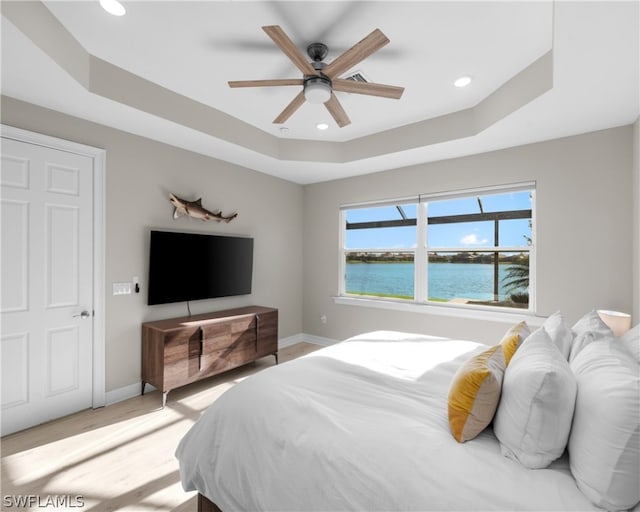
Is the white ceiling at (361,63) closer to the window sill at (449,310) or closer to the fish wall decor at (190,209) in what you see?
the fish wall decor at (190,209)

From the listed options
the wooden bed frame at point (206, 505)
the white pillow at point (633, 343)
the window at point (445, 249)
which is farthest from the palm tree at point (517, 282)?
the wooden bed frame at point (206, 505)

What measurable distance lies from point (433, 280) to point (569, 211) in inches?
61.5

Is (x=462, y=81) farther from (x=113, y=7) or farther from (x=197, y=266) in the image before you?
(x=197, y=266)

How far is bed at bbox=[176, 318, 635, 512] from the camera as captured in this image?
979 mm

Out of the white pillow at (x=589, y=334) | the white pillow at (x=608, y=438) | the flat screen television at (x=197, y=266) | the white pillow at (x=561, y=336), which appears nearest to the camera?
the white pillow at (x=608, y=438)

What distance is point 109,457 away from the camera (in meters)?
2.15

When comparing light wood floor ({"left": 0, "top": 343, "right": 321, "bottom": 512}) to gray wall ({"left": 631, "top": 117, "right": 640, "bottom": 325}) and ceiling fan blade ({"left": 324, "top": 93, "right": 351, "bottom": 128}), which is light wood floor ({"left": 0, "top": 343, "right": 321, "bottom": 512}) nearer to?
ceiling fan blade ({"left": 324, "top": 93, "right": 351, "bottom": 128})

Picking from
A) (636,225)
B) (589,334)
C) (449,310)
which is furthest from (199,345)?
(636,225)

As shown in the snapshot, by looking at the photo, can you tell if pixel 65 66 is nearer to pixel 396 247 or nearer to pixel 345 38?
pixel 345 38

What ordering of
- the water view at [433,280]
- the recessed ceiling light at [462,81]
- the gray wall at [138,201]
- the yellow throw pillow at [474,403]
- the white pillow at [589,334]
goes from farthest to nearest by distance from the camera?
1. the water view at [433,280]
2. the gray wall at [138,201]
3. the recessed ceiling light at [462,81]
4. the white pillow at [589,334]
5. the yellow throw pillow at [474,403]

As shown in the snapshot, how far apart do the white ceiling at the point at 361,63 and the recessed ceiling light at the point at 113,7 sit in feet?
0.18

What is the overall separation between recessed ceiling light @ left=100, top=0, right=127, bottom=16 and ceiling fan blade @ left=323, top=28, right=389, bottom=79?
1.24 metres

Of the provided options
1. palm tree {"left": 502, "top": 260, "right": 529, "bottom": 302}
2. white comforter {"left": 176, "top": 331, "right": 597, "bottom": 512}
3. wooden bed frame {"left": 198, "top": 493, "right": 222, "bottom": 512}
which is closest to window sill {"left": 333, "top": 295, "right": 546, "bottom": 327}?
palm tree {"left": 502, "top": 260, "right": 529, "bottom": 302}

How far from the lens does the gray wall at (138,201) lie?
9.26 ft
